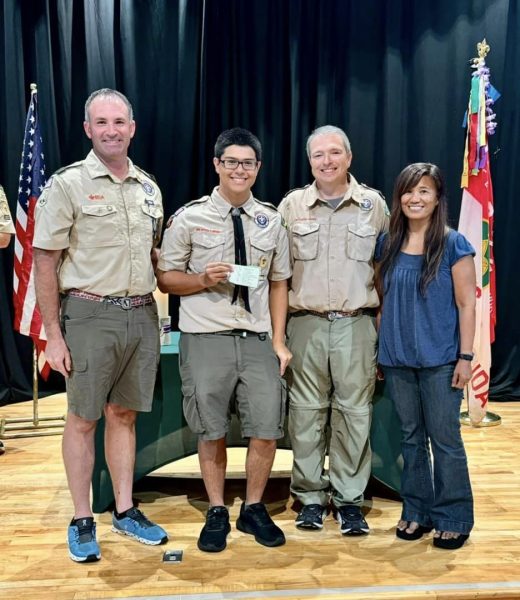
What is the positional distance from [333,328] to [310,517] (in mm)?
775

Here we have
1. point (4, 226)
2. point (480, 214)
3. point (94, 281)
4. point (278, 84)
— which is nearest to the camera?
point (94, 281)

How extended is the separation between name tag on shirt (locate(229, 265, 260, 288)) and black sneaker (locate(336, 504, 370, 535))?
103 centimetres

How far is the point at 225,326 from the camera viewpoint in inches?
96.8

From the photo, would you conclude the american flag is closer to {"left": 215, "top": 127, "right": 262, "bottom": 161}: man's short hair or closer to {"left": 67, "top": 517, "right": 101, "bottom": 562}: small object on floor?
{"left": 67, "top": 517, "right": 101, "bottom": 562}: small object on floor

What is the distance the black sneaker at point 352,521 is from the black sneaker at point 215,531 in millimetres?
463

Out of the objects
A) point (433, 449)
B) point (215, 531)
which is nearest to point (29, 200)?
point (215, 531)

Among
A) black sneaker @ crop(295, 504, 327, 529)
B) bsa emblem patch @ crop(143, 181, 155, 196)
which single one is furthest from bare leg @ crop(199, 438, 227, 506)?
bsa emblem patch @ crop(143, 181, 155, 196)

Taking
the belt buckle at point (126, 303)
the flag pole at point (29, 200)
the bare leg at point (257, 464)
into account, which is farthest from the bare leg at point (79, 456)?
the flag pole at point (29, 200)

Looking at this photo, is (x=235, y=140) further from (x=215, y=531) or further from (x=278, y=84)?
(x=278, y=84)

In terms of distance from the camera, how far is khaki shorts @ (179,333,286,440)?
7.97ft

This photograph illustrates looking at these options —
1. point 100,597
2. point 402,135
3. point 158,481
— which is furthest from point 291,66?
point 100,597

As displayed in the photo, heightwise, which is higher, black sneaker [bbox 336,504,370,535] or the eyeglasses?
the eyeglasses

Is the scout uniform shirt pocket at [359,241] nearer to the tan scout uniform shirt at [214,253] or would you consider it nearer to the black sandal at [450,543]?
the tan scout uniform shirt at [214,253]

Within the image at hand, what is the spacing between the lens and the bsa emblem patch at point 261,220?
2.51 meters
